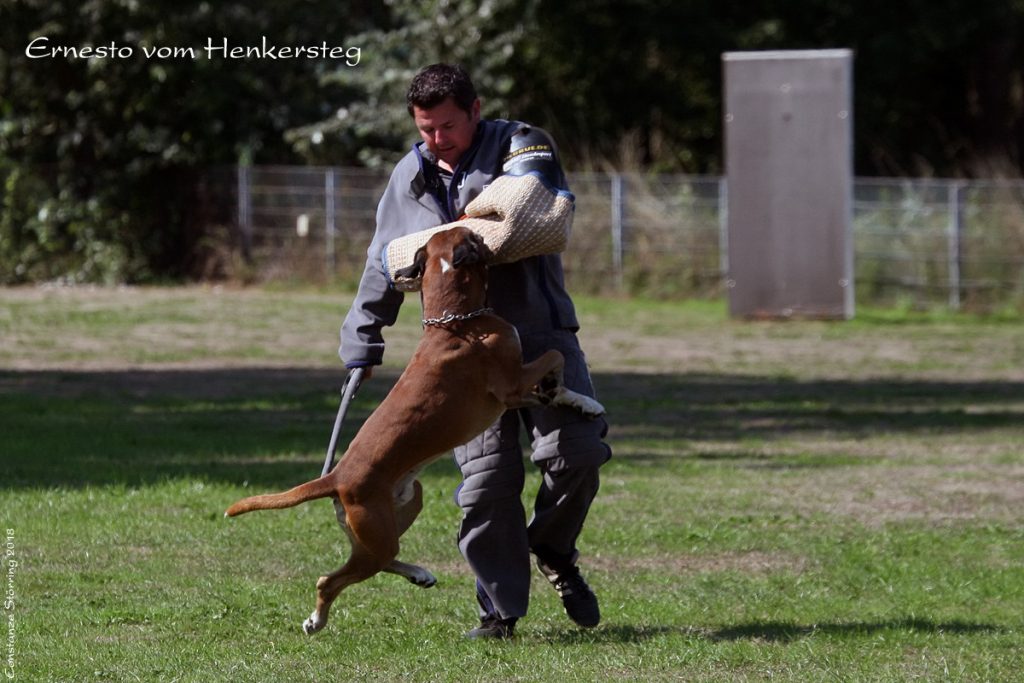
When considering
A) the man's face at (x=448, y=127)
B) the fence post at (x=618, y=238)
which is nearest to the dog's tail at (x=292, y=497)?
the man's face at (x=448, y=127)

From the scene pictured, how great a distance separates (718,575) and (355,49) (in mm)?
17976

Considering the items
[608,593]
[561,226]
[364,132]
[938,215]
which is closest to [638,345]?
[938,215]

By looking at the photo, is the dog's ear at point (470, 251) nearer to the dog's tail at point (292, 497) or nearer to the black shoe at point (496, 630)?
the dog's tail at point (292, 497)

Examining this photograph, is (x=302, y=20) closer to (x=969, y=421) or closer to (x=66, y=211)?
(x=66, y=211)

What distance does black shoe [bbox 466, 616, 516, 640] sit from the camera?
5629mm

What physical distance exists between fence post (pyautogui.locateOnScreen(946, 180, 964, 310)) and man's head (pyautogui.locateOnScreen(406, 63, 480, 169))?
15.1 meters

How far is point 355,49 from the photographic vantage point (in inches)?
935

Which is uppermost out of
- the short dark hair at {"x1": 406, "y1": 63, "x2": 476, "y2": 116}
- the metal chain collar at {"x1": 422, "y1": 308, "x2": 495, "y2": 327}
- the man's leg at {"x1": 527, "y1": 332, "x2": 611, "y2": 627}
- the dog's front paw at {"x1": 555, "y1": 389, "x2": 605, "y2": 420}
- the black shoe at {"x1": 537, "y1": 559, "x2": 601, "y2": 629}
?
the short dark hair at {"x1": 406, "y1": 63, "x2": 476, "y2": 116}

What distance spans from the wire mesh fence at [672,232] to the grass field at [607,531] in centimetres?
416

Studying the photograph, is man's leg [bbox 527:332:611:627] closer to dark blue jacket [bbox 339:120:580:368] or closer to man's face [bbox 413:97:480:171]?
dark blue jacket [bbox 339:120:580:368]

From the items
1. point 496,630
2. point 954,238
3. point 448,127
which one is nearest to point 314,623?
point 496,630

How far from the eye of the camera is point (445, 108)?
532 centimetres

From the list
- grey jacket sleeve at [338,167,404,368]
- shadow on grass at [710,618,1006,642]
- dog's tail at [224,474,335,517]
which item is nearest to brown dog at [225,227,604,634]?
dog's tail at [224,474,335,517]

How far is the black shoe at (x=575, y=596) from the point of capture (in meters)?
5.74
